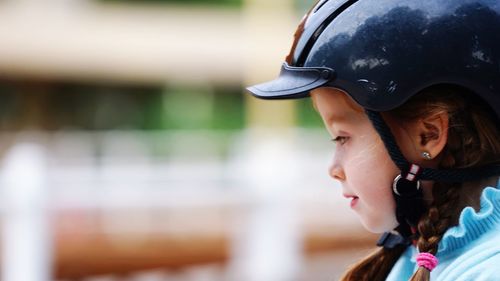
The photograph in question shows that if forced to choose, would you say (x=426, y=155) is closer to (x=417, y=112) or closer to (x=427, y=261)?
(x=417, y=112)

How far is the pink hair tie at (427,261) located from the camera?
1788 millimetres

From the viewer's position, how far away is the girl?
1.85m

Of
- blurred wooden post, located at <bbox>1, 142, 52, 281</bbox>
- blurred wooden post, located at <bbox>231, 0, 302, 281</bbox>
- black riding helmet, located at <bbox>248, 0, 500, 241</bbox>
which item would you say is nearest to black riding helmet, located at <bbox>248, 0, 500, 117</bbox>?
black riding helmet, located at <bbox>248, 0, 500, 241</bbox>

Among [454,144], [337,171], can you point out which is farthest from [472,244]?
[337,171]

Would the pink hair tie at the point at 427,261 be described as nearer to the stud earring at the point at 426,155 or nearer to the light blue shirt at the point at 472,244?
the light blue shirt at the point at 472,244

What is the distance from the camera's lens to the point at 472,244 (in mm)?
1807

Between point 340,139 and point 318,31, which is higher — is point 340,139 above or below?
below

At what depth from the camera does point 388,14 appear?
1.89m

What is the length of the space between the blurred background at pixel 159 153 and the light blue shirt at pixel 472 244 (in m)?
0.81

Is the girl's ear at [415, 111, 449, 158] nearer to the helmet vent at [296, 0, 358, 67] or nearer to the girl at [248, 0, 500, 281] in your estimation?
the girl at [248, 0, 500, 281]

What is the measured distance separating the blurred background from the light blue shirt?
31.7 inches

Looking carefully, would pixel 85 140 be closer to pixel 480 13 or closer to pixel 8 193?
pixel 8 193

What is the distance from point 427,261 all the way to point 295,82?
46 cm

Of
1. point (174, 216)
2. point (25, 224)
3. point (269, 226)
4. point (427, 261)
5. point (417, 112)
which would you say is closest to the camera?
point (427, 261)
